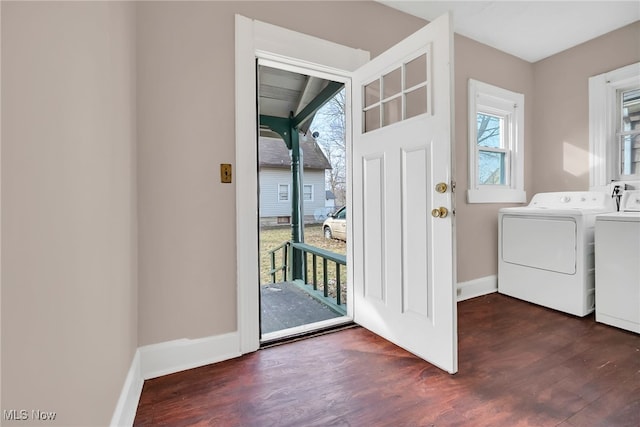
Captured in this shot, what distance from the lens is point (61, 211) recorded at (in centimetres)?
72

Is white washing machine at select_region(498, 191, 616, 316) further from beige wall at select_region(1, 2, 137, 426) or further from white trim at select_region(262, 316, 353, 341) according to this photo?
beige wall at select_region(1, 2, 137, 426)

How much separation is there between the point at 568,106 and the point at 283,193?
3632 mm

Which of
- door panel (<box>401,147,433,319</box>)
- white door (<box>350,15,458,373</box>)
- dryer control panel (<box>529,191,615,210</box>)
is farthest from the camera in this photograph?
dryer control panel (<box>529,191,615,210</box>)

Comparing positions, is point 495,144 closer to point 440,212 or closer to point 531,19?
point 531,19

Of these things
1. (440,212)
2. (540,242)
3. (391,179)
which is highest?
(391,179)

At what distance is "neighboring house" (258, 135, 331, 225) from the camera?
15.1ft

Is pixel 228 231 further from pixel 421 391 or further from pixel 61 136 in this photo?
pixel 421 391

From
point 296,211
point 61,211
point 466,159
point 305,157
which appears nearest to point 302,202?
point 296,211

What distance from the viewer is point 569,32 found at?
2732 millimetres

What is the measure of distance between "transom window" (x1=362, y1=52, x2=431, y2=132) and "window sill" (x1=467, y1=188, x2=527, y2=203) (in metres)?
1.35

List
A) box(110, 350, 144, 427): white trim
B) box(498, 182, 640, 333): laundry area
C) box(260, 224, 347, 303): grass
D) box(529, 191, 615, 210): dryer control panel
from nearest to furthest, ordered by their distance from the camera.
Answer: box(110, 350, 144, 427): white trim < box(498, 182, 640, 333): laundry area < box(529, 191, 615, 210): dryer control panel < box(260, 224, 347, 303): grass

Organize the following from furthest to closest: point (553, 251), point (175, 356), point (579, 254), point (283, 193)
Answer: point (283, 193) < point (553, 251) < point (579, 254) < point (175, 356)

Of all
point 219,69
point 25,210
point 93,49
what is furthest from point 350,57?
point 25,210

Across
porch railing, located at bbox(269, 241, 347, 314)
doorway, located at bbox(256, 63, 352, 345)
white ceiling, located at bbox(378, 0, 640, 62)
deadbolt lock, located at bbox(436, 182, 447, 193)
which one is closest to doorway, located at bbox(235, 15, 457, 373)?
deadbolt lock, located at bbox(436, 182, 447, 193)
